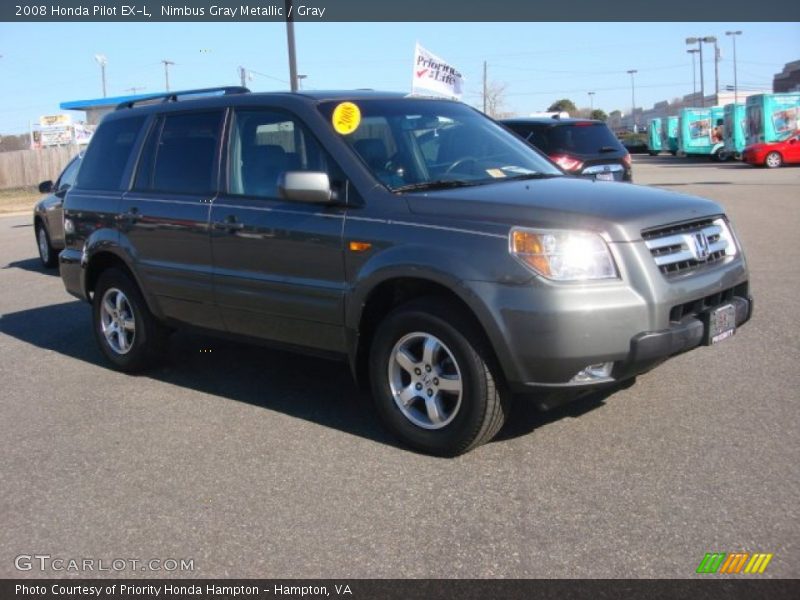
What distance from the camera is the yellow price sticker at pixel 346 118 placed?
4.94m

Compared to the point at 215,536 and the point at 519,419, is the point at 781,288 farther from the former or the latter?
the point at 215,536

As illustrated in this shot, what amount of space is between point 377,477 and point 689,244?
200 cm

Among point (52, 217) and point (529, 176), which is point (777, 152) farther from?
point (529, 176)

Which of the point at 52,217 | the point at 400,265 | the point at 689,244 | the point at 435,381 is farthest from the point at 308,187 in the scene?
the point at 52,217

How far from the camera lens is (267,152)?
5293 mm

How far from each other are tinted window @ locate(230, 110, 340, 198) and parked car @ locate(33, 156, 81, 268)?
7085mm

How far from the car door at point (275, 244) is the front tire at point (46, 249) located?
7852 millimetres

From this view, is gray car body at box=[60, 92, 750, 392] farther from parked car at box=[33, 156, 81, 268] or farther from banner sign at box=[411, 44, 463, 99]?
banner sign at box=[411, 44, 463, 99]

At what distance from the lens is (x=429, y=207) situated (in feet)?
14.5

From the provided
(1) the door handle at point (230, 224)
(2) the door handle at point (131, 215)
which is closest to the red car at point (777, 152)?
(2) the door handle at point (131, 215)

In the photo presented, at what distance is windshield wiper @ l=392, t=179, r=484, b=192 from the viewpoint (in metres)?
4.71

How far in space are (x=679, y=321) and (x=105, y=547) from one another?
2871mm

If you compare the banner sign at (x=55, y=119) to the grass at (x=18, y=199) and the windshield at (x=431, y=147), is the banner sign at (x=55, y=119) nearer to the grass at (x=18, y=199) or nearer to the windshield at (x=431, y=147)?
the grass at (x=18, y=199)
